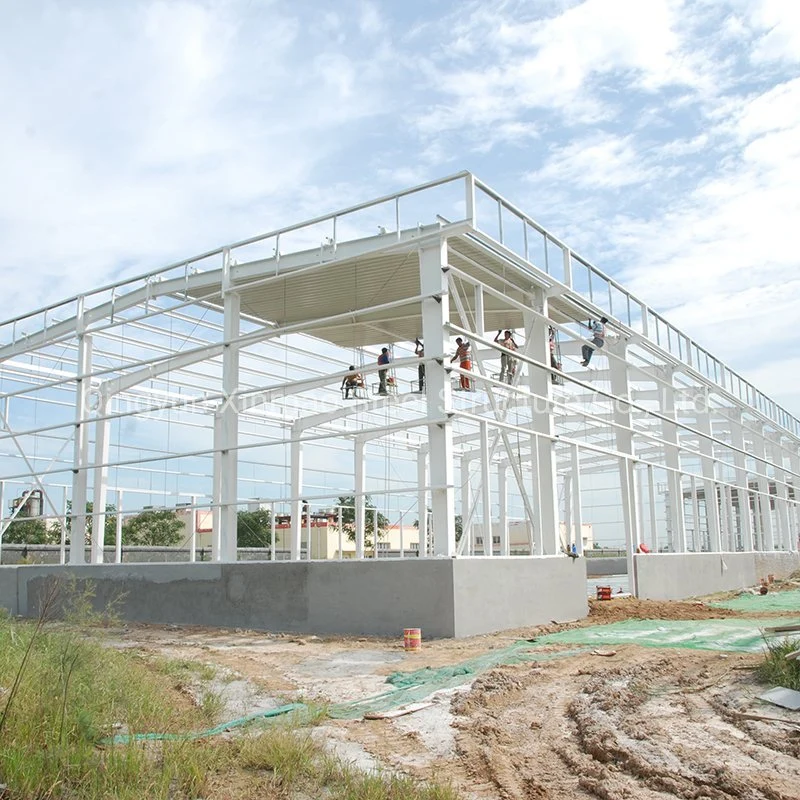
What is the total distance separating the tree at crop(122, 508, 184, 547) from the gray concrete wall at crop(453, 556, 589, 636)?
27679 mm

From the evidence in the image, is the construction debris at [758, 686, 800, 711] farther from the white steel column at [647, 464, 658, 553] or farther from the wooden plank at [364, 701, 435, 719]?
the white steel column at [647, 464, 658, 553]

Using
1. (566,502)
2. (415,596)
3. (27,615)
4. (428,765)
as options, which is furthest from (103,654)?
(566,502)

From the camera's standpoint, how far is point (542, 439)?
17.8 metres

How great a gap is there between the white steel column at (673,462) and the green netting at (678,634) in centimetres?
817

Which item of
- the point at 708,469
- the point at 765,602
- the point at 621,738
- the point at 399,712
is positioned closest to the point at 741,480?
the point at 708,469

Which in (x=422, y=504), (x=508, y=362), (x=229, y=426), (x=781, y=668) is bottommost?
(x=781, y=668)

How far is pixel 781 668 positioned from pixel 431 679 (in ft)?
12.1

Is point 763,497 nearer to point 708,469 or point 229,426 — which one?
point 708,469

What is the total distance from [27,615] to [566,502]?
22.2 meters

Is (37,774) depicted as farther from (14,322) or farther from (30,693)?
(14,322)

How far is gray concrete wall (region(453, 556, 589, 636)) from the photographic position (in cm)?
1370

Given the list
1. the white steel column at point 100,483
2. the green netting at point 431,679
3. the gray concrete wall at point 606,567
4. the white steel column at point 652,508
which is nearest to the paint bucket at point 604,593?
the white steel column at point 652,508

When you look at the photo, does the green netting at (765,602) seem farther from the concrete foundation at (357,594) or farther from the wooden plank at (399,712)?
the wooden plank at (399,712)

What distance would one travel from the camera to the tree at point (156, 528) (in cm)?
4088
